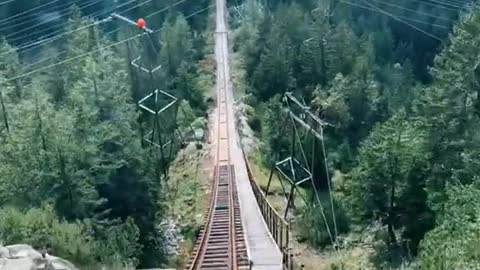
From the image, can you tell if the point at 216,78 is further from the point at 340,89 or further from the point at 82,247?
the point at 82,247

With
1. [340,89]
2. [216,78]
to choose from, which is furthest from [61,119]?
[216,78]

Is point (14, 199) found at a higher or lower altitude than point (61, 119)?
lower

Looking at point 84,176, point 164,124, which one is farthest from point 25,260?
point 164,124

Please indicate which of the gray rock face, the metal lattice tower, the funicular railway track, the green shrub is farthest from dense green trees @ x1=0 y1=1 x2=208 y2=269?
the gray rock face

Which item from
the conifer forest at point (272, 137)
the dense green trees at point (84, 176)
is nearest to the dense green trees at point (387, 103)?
the conifer forest at point (272, 137)

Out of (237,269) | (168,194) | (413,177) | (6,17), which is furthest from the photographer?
(6,17)

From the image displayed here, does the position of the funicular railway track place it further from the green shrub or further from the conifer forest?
the green shrub

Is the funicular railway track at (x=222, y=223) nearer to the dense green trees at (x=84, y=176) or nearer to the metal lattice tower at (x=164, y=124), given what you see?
the metal lattice tower at (x=164, y=124)

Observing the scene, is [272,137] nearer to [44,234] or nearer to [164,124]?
[164,124]
